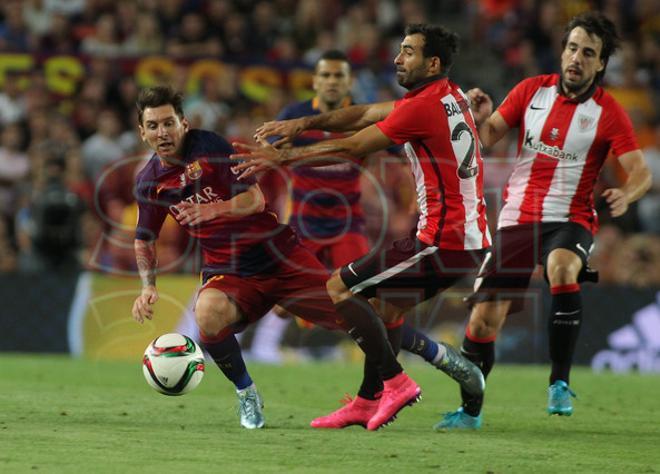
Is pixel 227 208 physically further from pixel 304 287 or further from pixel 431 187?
pixel 431 187

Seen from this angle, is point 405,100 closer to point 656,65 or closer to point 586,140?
point 586,140

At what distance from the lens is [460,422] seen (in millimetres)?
7785

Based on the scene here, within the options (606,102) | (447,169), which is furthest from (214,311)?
(606,102)

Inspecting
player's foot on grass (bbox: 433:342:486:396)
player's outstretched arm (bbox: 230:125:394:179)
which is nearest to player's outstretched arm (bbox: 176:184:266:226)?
player's outstretched arm (bbox: 230:125:394:179)

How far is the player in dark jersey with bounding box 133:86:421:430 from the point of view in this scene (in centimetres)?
744

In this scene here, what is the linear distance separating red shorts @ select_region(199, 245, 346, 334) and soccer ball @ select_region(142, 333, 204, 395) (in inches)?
12.9

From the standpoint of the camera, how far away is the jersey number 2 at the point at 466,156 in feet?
23.8

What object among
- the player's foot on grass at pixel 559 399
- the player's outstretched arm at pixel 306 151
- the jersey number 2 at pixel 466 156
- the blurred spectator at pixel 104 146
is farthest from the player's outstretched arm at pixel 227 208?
the blurred spectator at pixel 104 146

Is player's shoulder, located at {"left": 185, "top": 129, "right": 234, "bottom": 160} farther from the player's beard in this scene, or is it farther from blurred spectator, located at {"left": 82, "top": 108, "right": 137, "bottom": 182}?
blurred spectator, located at {"left": 82, "top": 108, "right": 137, "bottom": 182}

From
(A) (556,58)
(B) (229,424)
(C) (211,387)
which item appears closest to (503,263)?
(B) (229,424)

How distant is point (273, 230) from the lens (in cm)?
777

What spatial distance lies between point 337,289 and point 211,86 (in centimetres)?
807

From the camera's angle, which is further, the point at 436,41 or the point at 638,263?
the point at 638,263

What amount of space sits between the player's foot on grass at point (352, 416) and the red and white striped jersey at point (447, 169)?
1.11m
